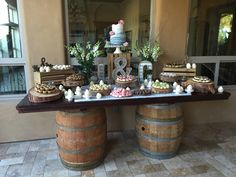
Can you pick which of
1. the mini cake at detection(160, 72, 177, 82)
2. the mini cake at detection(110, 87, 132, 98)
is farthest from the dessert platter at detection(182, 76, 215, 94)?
the mini cake at detection(110, 87, 132, 98)

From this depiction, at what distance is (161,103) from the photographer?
7.26 ft

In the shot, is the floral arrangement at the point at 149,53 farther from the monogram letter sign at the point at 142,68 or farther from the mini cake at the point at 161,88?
the mini cake at the point at 161,88

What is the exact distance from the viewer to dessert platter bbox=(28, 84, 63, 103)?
194 centimetres

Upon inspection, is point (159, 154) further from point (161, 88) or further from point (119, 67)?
point (119, 67)

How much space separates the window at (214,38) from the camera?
3119 millimetres

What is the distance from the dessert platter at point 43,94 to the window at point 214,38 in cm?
206

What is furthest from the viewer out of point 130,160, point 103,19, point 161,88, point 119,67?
point 103,19

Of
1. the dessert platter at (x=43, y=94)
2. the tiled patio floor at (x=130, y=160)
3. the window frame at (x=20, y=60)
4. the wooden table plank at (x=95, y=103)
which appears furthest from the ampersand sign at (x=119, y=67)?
the window frame at (x=20, y=60)

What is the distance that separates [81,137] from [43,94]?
22.7 inches

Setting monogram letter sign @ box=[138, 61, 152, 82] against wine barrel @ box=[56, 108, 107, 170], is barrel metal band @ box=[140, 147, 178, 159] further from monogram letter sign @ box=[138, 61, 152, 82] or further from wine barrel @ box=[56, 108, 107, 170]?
monogram letter sign @ box=[138, 61, 152, 82]

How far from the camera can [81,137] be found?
2172 mm

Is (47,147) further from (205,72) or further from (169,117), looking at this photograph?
(205,72)

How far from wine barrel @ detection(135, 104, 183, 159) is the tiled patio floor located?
121 mm

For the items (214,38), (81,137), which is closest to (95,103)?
(81,137)
